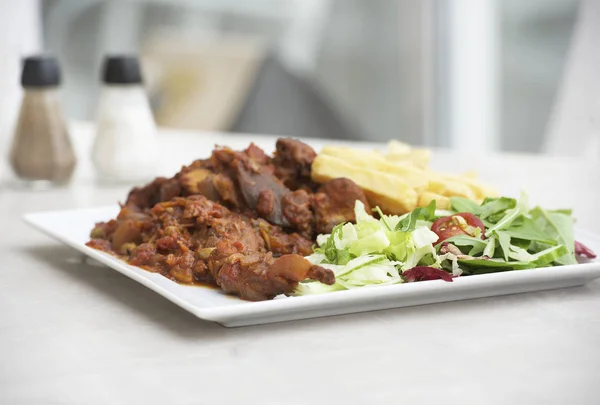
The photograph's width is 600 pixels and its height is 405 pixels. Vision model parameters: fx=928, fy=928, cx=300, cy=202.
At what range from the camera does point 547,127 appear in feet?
21.8

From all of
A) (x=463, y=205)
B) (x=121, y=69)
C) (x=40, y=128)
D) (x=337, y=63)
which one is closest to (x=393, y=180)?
(x=463, y=205)

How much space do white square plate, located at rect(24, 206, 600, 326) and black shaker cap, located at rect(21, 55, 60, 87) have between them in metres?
1.11

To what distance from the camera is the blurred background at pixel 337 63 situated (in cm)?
634

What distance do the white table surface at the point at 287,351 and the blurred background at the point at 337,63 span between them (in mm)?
4956

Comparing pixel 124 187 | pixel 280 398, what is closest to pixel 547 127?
pixel 124 187

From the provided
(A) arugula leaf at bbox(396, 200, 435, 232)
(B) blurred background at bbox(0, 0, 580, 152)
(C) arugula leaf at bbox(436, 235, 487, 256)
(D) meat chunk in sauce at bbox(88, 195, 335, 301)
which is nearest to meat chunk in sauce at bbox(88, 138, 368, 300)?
(D) meat chunk in sauce at bbox(88, 195, 335, 301)

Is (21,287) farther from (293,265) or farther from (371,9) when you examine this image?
(371,9)

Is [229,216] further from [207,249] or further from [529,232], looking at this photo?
[529,232]

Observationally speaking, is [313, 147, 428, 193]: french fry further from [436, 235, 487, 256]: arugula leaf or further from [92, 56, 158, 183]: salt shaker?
[92, 56, 158, 183]: salt shaker

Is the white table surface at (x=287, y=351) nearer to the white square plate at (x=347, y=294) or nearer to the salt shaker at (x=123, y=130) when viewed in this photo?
the white square plate at (x=347, y=294)

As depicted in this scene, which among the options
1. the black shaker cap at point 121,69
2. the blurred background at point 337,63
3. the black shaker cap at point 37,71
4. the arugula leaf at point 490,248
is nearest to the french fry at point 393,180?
the arugula leaf at point 490,248

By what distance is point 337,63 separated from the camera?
7574mm

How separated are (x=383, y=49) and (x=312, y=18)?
723 mm

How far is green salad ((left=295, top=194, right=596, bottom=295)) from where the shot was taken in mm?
1439
